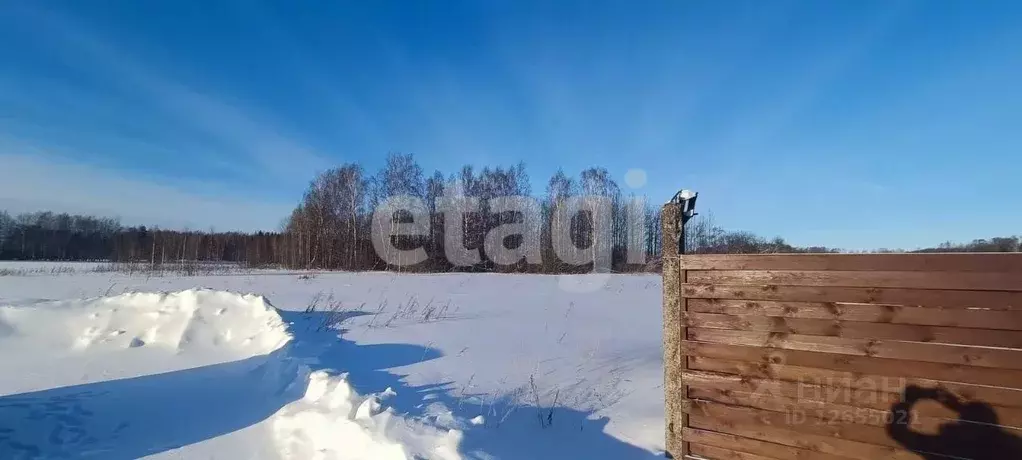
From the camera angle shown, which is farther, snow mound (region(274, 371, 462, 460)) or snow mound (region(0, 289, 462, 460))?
snow mound (region(0, 289, 462, 460))

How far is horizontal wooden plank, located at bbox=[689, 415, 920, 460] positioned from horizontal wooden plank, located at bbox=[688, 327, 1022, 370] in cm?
48

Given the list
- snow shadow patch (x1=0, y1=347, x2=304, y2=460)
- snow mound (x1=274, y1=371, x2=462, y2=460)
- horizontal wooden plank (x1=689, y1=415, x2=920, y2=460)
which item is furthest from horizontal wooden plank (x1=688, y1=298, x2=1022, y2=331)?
snow shadow patch (x1=0, y1=347, x2=304, y2=460)

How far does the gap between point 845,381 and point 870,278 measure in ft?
1.89

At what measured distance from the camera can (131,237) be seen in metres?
40.2

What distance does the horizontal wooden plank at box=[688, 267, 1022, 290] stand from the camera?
7.48 feet

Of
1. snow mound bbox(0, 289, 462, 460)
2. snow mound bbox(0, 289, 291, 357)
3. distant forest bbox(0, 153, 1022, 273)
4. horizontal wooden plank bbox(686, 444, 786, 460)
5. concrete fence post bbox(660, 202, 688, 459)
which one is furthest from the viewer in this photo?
distant forest bbox(0, 153, 1022, 273)

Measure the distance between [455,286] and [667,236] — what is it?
1134 cm

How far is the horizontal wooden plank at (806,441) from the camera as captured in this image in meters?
2.52

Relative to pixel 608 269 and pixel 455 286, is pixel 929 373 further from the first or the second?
pixel 608 269

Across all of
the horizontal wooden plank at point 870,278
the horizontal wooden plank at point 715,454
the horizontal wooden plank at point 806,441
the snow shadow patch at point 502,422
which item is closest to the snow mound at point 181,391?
the snow shadow patch at point 502,422

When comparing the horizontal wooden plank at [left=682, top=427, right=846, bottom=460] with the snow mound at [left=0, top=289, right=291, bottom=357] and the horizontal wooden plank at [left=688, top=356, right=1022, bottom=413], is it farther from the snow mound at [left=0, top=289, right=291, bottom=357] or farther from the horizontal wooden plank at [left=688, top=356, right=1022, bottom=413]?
the snow mound at [left=0, top=289, right=291, bottom=357]

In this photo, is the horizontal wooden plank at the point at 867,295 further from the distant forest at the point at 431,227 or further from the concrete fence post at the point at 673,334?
the distant forest at the point at 431,227

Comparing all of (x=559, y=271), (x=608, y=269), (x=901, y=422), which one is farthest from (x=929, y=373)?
(x=608, y=269)

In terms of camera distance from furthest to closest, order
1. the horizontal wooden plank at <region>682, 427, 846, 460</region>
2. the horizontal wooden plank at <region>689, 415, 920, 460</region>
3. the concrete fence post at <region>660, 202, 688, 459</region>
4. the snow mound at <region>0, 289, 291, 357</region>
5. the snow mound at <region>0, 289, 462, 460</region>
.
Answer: the snow mound at <region>0, 289, 291, 357</region> → the snow mound at <region>0, 289, 462, 460</region> → the concrete fence post at <region>660, 202, 688, 459</region> → the horizontal wooden plank at <region>682, 427, 846, 460</region> → the horizontal wooden plank at <region>689, 415, 920, 460</region>
